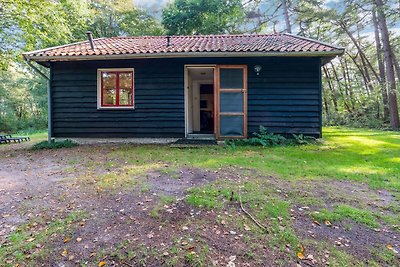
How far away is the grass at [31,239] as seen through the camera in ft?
6.97

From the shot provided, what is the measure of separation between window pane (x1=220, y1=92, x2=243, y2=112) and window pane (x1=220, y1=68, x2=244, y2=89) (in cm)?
Answer: 22

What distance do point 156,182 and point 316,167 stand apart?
2.78m

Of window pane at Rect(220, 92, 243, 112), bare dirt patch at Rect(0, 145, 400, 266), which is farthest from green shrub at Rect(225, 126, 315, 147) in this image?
bare dirt patch at Rect(0, 145, 400, 266)

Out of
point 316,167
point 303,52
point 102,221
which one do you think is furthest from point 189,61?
point 102,221

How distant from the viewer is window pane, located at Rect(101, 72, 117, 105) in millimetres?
7676

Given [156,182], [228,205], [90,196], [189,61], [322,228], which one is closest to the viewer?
[322,228]

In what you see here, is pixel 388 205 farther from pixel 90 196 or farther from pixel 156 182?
pixel 90 196

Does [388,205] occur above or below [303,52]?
below

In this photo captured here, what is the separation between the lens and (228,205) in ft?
9.70

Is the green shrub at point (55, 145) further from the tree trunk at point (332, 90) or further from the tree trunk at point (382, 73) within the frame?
the tree trunk at point (332, 90)

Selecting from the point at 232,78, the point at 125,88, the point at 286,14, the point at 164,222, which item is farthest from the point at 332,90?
the point at 164,222

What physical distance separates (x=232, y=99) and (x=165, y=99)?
189cm

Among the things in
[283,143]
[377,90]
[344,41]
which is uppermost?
[344,41]

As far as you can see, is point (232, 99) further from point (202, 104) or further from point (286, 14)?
point (286, 14)
